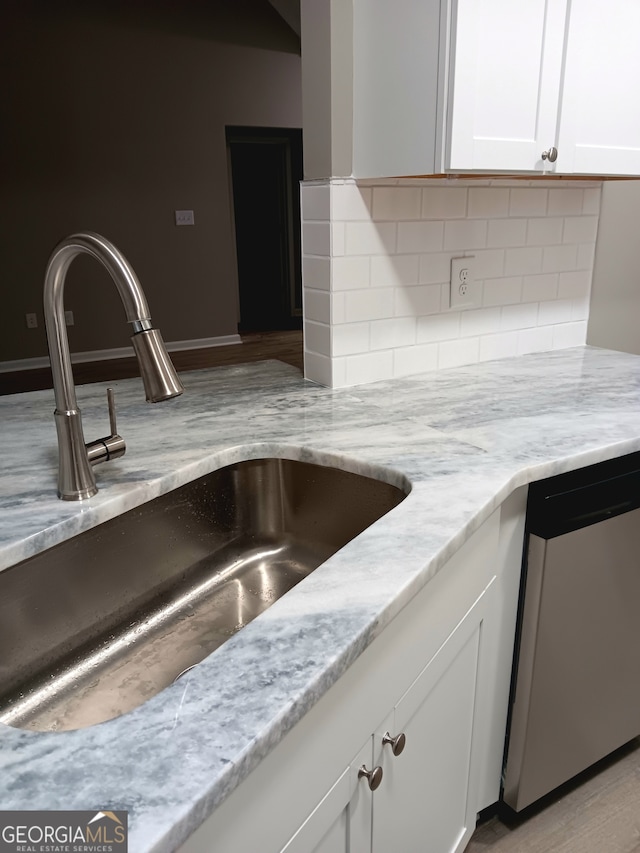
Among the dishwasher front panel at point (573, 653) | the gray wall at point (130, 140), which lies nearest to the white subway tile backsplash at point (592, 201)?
the dishwasher front panel at point (573, 653)

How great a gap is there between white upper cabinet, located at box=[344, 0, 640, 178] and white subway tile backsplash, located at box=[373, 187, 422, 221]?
9 cm

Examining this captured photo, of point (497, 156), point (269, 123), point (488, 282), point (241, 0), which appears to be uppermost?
point (241, 0)

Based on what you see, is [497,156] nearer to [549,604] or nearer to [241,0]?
[549,604]

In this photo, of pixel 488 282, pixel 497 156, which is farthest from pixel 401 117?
pixel 488 282

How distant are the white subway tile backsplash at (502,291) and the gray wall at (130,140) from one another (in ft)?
13.8

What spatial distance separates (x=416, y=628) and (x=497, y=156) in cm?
87

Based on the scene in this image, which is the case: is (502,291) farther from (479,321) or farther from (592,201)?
(592,201)

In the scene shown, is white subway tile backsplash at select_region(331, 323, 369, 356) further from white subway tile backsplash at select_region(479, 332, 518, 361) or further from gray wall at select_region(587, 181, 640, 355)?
gray wall at select_region(587, 181, 640, 355)

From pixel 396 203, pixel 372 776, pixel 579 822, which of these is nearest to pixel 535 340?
pixel 396 203

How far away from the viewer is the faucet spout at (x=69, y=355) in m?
0.81

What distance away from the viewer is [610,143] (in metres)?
1.39

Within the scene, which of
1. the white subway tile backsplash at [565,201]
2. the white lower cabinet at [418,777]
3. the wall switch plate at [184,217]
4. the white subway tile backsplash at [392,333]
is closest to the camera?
the white lower cabinet at [418,777]

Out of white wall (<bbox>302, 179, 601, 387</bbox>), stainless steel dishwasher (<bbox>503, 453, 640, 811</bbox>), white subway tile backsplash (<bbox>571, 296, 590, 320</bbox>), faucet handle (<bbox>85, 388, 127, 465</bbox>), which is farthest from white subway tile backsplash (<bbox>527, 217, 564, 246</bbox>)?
faucet handle (<bbox>85, 388, 127, 465</bbox>)

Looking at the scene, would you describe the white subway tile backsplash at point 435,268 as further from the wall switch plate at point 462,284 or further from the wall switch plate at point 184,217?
the wall switch plate at point 184,217
